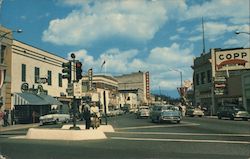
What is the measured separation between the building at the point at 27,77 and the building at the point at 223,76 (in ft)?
85.0

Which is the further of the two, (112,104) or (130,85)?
(130,85)

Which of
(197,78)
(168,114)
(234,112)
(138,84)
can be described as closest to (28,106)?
(168,114)

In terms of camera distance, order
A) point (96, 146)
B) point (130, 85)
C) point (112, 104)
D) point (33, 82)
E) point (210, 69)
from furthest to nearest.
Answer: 1. point (130, 85)
2. point (112, 104)
3. point (210, 69)
4. point (33, 82)
5. point (96, 146)

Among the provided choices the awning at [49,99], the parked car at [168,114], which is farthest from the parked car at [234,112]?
the awning at [49,99]

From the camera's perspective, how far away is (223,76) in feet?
230

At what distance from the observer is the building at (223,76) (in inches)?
2534

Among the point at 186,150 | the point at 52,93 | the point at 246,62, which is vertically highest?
the point at 246,62

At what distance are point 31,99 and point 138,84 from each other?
432 ft

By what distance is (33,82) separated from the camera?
53500 millimetres

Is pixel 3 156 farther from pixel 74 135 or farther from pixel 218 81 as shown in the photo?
pixel 218 81

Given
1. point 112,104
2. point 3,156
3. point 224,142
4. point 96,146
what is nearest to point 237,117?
point 224,142

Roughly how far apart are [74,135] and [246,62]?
54.3 metres

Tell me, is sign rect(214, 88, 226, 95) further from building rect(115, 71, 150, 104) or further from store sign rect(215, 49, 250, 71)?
building rect(115, 71, 150, 104)

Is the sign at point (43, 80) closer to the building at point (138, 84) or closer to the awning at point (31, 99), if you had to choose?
the awning at point (31, 99)
